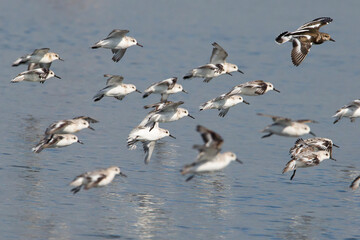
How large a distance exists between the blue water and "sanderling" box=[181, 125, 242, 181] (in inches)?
107

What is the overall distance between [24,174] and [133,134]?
9.82 feet

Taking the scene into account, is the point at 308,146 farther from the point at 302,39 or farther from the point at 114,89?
the point at 114,89

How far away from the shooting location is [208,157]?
1420cm

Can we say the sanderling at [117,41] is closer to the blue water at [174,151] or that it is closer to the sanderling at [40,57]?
the sanderling at [40,57]

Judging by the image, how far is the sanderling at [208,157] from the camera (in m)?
13.8

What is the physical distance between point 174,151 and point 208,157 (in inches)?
358

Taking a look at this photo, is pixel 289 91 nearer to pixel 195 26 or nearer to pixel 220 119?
pixel 220 119

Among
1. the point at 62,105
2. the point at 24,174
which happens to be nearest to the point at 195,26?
the point at 62,105

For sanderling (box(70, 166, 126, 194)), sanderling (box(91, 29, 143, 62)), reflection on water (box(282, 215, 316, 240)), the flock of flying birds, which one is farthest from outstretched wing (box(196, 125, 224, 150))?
sanderling (box(91, 29, 143, 62))

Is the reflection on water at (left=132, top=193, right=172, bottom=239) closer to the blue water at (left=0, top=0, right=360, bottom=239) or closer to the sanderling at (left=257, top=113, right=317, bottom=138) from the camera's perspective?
the blue water at (left=0, top=0, right=360, bottom=239)

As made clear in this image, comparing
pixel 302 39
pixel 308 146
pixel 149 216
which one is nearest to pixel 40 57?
pixel 149 216

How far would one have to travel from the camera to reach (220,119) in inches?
1076

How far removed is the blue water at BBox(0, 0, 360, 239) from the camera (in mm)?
17250

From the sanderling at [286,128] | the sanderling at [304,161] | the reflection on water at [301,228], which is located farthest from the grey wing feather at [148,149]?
the sanderling at [286,128]
